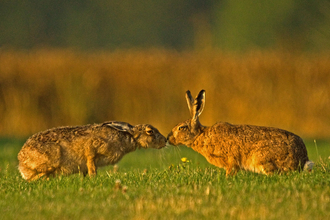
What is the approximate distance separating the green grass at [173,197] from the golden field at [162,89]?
38.1 feet

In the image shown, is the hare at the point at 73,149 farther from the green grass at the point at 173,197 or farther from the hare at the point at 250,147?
the hare at the point at 250,147

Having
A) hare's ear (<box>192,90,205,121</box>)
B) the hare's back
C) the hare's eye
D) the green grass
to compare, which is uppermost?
hare's ear (<box>192,90,205,121</box>)

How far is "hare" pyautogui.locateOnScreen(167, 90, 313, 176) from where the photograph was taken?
26.2ft

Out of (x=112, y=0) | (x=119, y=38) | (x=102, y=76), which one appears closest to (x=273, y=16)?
(x=119, y=38)

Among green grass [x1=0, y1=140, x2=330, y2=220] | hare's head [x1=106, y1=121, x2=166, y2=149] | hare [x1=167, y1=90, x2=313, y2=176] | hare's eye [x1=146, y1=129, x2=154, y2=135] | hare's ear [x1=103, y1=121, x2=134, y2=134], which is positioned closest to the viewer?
green grass [x1=0, y1=140, x2=330, y2=220]

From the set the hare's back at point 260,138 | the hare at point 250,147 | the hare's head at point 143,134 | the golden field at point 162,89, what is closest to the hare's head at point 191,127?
the hare at point 250,147

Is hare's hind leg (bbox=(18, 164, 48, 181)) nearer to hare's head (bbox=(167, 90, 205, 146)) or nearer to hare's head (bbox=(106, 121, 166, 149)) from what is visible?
hare's head (bbox=(106, 121, 166, 149))

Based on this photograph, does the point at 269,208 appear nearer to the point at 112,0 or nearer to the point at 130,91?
the point at 130,91

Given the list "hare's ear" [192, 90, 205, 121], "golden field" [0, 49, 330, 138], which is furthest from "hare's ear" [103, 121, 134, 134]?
"golden field" [0, 49, 330, 138]

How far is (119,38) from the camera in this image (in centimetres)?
6844

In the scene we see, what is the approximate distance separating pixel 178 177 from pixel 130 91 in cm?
1372

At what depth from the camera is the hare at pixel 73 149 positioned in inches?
323

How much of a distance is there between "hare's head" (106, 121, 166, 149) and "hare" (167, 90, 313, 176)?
0.50 m

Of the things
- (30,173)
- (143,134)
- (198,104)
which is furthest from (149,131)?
(30,173)
